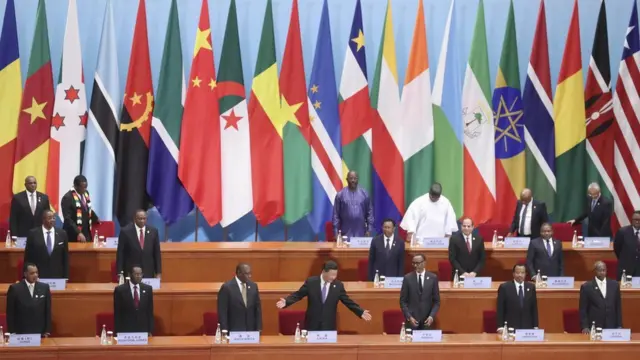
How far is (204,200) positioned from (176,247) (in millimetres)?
1615

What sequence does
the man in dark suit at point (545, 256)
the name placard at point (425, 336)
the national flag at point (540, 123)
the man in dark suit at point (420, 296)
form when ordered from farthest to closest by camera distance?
the national flag at point (540, 123)
the man in dark suit at point (545, 256)
the man in dark suit at point (420, 296)
the name placard at point (425, 336)

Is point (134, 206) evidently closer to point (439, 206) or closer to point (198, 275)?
point (198, 275)

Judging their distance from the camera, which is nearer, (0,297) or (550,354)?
(550,354)

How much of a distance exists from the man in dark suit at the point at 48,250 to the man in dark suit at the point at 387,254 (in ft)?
10.4

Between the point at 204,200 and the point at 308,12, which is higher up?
the point at 308,12

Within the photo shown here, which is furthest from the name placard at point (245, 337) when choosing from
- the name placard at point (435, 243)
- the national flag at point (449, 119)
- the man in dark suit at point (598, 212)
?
the man in dark suit at point (598, 212)

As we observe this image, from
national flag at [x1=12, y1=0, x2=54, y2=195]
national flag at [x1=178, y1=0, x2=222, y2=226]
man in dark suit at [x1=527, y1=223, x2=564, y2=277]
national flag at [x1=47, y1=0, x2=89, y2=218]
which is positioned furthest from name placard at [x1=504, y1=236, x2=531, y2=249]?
national flag at [x1=12, y1=0, x2=54, y2=195]

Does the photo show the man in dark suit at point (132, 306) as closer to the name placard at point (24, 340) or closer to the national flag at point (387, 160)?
the name placard at point (24, 340)

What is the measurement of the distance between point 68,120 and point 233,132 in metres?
2.02

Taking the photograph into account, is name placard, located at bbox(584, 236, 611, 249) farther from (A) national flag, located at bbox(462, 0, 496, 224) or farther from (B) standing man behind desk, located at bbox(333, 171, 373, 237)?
(B) standing man behind desk, located at bbox(333, 171, 373, 237)

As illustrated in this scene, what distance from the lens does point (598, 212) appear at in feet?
42.6

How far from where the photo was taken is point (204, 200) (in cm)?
1352

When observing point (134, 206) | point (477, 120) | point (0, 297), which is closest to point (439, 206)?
point (477, 120)

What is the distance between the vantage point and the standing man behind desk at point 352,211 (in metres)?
12.4
